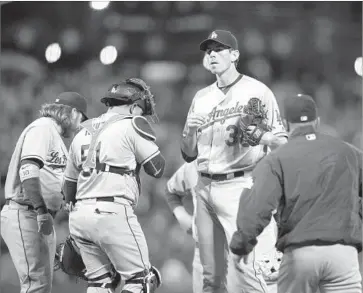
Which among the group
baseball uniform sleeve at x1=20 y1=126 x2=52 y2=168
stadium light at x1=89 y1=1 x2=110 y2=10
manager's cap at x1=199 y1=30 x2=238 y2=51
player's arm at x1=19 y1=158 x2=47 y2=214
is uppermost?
stadium light at x1=89 y1=1 x2=110 y2=10

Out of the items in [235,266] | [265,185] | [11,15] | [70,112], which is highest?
[11,15]

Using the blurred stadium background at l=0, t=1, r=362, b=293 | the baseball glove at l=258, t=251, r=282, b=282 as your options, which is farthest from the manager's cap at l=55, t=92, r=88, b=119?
the blurred stadium background at l=0, t=1, r=362, b=293

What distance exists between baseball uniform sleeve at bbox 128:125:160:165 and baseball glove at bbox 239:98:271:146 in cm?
61

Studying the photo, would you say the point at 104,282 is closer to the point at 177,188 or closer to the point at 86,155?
the point at 86,155

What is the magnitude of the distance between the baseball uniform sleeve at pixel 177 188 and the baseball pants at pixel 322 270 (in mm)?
2411

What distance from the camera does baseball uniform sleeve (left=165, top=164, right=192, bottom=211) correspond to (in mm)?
5508

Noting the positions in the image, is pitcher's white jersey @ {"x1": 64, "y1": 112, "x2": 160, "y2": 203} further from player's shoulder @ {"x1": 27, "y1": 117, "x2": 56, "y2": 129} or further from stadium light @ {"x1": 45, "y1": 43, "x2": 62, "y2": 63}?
stadium light @ {"x1": 45, "y1": 43, "x2": 62, "y2": 63}

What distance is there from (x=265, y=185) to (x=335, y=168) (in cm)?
37

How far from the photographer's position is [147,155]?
3963 mm

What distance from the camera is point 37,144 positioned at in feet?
14.8

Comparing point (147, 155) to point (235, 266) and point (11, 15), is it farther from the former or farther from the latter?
point (11, 15)

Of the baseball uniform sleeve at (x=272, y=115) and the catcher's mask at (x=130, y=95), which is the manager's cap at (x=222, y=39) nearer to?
the baseball uniform sleeve at (x=272, y=115)

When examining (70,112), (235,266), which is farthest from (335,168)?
(70,112)

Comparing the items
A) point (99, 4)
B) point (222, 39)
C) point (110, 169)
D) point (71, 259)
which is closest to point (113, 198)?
point (110, 169)
